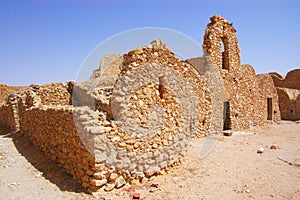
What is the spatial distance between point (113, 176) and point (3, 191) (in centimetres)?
228

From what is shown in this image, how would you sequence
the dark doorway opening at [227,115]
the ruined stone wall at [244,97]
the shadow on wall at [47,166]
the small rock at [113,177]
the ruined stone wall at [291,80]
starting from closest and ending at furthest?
the small rock at [113,177], the shadow on wall at [47,166], the dark doorway opening at [227,115], the ruined stone wall at [244,97], the ruined stone wall at [291,80]

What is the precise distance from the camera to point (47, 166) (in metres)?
5.86

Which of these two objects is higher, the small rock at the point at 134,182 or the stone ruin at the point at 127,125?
the stone ruin at the point at 127,125

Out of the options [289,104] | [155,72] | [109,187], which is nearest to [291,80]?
[289,104]

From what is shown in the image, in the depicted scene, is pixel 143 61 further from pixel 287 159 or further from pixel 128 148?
pixel 287 159

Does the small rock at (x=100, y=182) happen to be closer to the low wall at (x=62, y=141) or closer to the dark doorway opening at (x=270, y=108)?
the low wall at (x=62, y=141)

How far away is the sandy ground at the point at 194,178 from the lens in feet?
13.8

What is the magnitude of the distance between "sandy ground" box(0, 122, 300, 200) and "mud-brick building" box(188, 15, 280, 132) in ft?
15.5

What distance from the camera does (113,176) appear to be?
4379 mm

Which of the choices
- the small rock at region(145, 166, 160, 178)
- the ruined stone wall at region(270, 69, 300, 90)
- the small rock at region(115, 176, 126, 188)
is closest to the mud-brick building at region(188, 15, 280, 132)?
the small rock at region(145, 166, 160, 178)

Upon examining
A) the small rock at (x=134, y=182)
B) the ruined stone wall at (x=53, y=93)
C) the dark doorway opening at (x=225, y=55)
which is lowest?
the small rock at (x=134, y=182)

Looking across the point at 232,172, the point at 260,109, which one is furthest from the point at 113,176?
the point at 260,109

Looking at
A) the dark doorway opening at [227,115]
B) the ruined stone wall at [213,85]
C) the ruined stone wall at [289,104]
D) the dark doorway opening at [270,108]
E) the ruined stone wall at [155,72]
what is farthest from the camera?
the ruined stone wall at [289,104]

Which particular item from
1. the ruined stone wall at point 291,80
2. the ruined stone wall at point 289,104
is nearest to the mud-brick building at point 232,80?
the ruined stone wall at point 289,104
